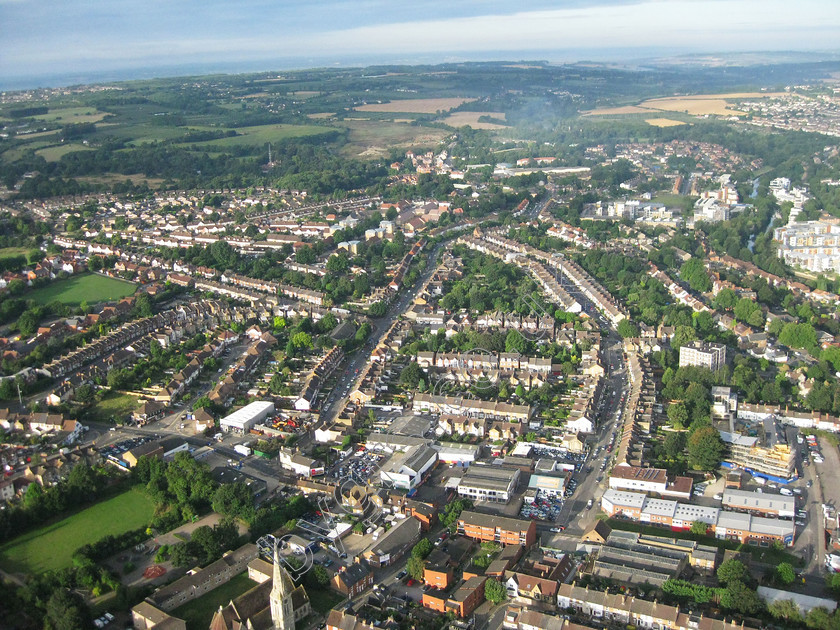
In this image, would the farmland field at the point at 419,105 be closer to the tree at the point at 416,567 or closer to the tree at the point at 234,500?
the tree at the point at 234,500

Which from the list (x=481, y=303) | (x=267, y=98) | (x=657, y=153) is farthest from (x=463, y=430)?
(x=267, y=98)

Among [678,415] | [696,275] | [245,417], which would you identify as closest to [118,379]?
[245,417]

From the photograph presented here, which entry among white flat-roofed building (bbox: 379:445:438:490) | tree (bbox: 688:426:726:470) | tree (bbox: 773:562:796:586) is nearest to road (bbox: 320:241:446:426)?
white flat-roofed building (bbox: 379:445:438:490)

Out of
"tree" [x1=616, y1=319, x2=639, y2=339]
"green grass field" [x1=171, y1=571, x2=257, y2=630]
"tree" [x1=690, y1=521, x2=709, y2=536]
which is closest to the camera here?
"green grass field" [x1=171, y1=571, x2=257, y2=630]

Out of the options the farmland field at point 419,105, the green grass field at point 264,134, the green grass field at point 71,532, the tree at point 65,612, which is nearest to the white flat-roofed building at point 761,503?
the green grass field at point 71,532

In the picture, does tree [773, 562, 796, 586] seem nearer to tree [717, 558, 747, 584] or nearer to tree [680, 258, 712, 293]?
tree [717, 558, 747, 584]
